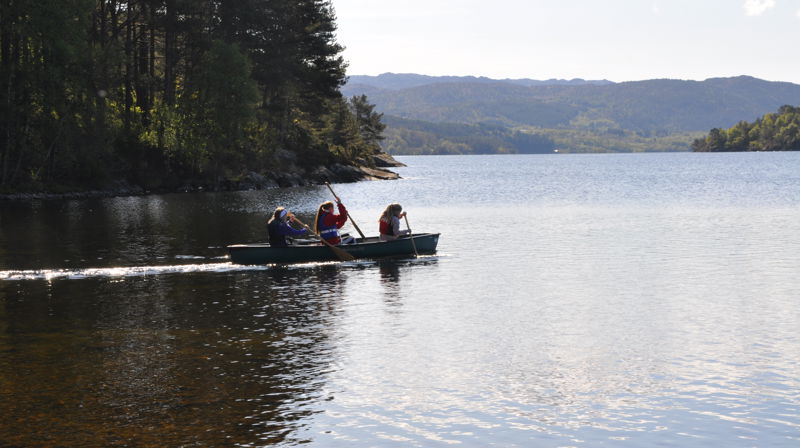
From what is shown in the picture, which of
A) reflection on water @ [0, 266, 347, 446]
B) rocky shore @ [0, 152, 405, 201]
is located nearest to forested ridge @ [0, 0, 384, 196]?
rocky shore @ [0, 152, 405, 201]

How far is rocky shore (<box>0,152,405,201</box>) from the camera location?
247 ft

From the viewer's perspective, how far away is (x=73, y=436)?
512 inches

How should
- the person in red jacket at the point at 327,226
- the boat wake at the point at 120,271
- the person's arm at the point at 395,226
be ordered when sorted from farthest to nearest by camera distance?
the person's arm at the point at 395,226 → the person in red jacket at the point at 327,226 → the boat wake at the point at 120,271

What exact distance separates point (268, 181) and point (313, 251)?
65.7 m

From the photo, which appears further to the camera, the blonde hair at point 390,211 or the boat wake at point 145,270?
the blonde hair at point 390,211

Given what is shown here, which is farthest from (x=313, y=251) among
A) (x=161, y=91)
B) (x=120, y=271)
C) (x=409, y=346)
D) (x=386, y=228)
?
(x=161, y=91)

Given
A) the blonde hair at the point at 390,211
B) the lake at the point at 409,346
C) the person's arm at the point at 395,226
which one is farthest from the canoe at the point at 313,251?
the blonde hair at the point at 390,211

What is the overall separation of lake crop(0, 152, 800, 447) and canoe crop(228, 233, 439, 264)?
63 centimetres

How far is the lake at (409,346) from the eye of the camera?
44.5ft

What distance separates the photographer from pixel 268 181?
322ft

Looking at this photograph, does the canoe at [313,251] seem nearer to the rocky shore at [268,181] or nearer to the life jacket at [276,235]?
the life jacket at [276,235]

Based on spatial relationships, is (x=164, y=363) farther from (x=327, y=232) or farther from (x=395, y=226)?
(x=395, y=226)

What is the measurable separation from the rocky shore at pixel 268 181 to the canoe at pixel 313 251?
4598 cm

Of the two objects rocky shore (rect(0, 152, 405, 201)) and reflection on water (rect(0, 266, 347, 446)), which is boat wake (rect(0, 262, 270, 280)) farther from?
rocky shore (rect(0, 152, 405, 201))
